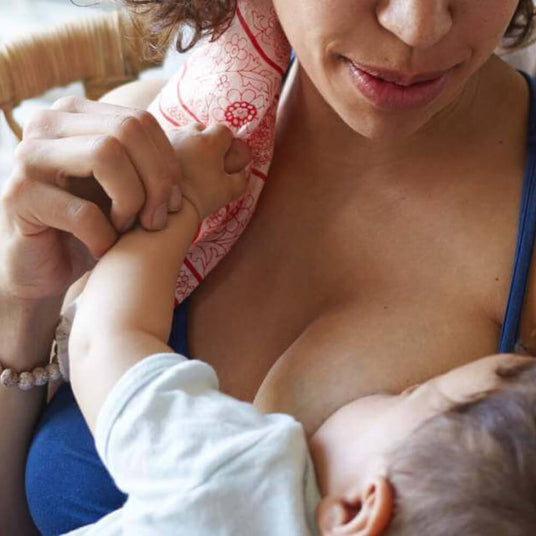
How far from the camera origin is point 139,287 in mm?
912

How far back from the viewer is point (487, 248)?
100cm

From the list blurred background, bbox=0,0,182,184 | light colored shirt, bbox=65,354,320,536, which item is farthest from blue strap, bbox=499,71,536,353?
blurred background, bbox=0,0,182,184

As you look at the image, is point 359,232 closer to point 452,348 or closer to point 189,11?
point 452,348

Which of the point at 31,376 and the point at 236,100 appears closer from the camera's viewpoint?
the point at 236,100

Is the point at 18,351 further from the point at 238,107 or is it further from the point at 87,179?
the point at 238,107

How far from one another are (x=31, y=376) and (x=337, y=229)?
40 cm

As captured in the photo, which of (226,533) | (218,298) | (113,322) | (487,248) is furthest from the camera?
(218,298)

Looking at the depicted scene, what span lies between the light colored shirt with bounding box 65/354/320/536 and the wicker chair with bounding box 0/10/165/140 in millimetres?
819

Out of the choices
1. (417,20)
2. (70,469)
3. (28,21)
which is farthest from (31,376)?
(28,21)

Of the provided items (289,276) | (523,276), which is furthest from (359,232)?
(523,276)

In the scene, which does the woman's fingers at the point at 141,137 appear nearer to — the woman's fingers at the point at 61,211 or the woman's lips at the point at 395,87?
the woman's fingers at the point at 61,211

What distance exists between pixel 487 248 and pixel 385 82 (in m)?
0.22

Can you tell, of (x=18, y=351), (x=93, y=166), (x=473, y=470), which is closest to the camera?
(x=473, y=470)

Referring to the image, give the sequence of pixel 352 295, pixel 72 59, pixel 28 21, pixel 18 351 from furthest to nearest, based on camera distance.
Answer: pixel 28 21 < pixel 72 59 < pixel 18 351 < pixel 352 295
